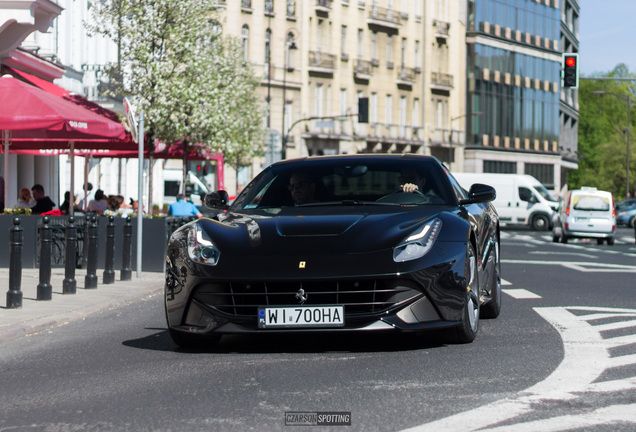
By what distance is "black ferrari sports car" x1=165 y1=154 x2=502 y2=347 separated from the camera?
887 cm

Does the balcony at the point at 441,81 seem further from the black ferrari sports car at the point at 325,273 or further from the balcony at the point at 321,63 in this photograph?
the black ferrari sports car at the point at 325,273

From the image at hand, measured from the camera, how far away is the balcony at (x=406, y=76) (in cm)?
9019

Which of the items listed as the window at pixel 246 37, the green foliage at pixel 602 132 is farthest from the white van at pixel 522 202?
the green foliage at pixel 602 132

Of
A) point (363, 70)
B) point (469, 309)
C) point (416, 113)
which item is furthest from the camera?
point (416, 113)

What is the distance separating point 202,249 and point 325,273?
0.91m

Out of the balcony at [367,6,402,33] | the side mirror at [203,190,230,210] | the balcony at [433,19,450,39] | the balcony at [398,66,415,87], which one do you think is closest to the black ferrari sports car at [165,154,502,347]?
the side mirror at [203,190,230,210]

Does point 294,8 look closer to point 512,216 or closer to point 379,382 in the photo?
point 512,216

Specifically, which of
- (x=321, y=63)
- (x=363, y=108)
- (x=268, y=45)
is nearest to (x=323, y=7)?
(x=321, y=63)

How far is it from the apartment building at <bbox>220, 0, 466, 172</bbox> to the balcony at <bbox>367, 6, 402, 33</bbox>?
64mm

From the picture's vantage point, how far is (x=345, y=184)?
406 inches

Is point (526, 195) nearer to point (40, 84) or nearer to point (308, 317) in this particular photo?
point (40, 84)

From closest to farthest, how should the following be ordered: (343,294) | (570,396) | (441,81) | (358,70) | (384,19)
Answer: (570,396)
(343,294)
(358,70)
(384,19)
(441,81)

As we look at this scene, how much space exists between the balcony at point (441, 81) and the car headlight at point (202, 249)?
85.2 meters

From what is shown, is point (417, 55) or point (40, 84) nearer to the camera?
point (40, 84)
